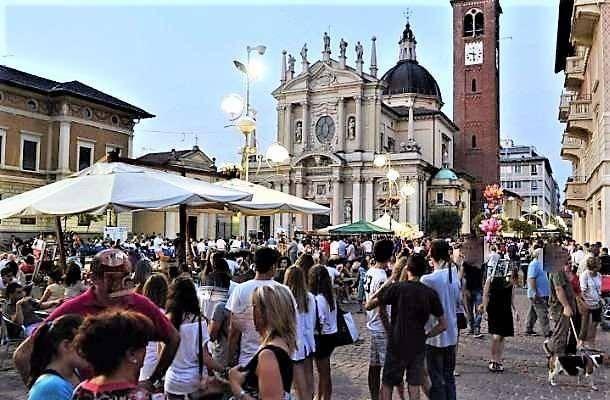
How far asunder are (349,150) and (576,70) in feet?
100

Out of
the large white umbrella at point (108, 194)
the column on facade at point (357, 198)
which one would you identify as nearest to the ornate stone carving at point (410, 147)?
the column on facade at point (357, 198)

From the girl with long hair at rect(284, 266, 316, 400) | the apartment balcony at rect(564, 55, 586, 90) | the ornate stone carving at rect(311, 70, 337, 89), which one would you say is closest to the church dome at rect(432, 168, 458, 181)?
the ornate stone carving at rect(311, 70, 337, 89)

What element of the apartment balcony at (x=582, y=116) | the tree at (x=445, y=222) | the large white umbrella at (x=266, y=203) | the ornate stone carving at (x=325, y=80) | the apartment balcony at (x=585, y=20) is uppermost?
the ornate stone carving at (x=325, y=80)

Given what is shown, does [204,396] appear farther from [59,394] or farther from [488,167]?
[488,167]

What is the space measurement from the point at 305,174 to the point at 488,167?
68.2 feet

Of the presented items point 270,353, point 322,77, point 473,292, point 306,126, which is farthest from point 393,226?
point 322,77

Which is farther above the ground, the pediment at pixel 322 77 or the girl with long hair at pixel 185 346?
the pediment at pixel 322 77

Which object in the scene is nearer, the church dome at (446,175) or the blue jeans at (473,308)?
the blue jeans at (473,308)

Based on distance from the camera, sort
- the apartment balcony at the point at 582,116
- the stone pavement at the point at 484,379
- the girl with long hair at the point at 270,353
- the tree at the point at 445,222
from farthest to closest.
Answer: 1. the tree at the point at 445,222
2. the apartment balcony at the point at 582,116
3. the stone pavement at the point at 484,379
4. the girl with long hair at the point at 270,353

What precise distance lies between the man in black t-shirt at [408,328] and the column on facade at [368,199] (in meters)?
51.5

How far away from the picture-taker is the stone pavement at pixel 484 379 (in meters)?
7.31

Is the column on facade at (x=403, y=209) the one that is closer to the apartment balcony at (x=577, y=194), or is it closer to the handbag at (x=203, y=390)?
the apartment balcony at (x=577, y=194)

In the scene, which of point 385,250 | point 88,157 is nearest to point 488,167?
point 88,157

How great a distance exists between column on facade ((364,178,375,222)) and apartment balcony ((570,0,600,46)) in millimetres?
31552
